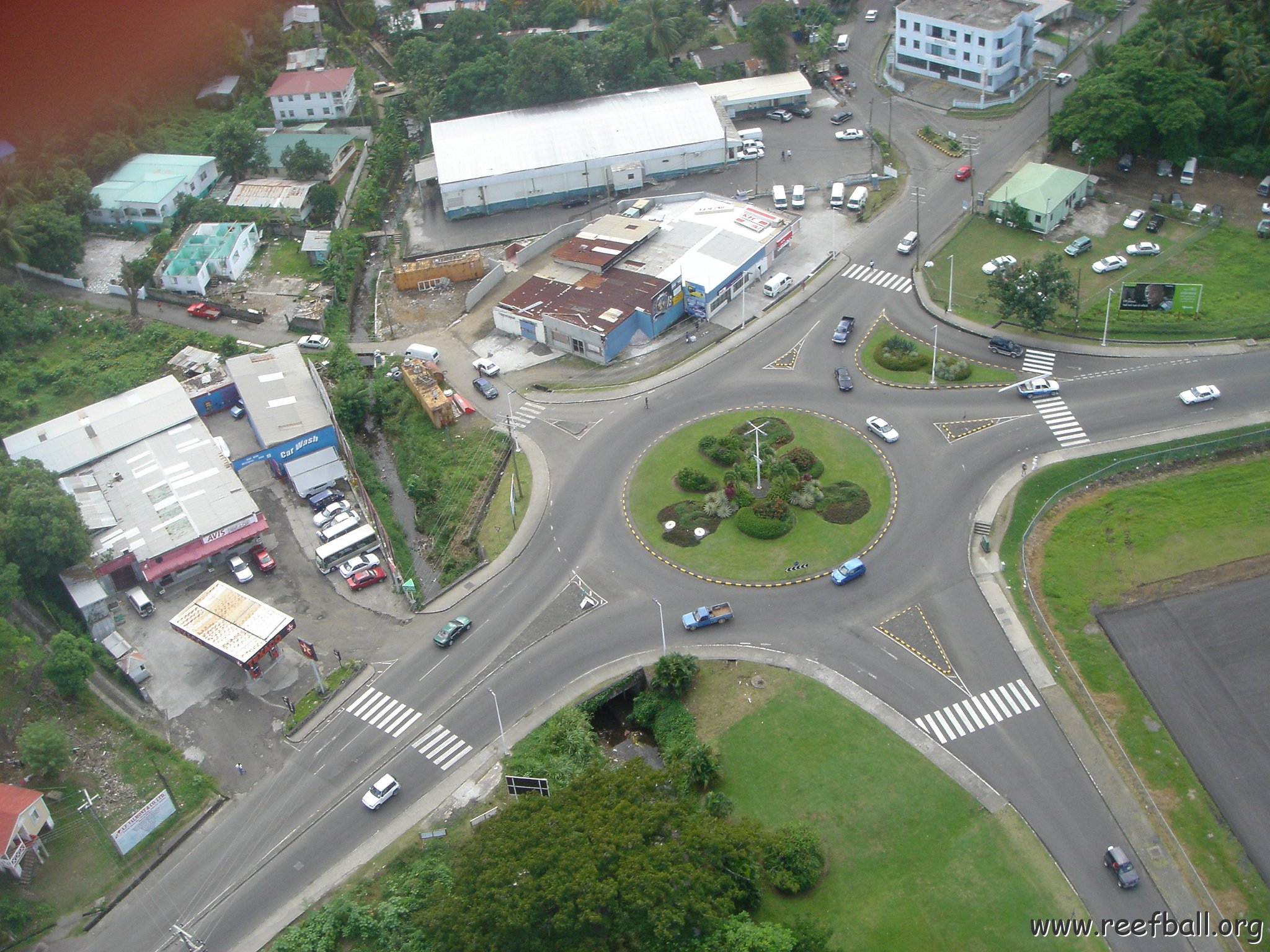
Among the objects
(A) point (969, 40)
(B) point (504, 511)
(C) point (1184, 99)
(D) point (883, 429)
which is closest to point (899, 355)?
(D) point (883, 429)

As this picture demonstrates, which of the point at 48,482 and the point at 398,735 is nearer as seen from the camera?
the point at 398,735

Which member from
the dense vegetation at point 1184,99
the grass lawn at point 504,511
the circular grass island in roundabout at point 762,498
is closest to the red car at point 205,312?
the grass lawn at point 504,511

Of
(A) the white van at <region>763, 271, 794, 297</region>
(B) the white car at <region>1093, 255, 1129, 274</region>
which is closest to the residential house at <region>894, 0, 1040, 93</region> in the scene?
(B) the white car at <region>1093, 255, 1129, 274</region>

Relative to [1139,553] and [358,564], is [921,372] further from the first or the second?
[358,564]

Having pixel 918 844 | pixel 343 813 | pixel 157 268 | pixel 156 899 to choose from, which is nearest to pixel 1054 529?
pixel 918 844

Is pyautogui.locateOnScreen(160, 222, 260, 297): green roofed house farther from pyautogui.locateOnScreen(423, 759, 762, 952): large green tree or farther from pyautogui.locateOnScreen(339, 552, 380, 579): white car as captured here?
pyautogui.locateOnScreen(423, 759, 762, 952): large green tree

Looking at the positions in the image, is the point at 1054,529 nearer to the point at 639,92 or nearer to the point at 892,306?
the point at 892,306
